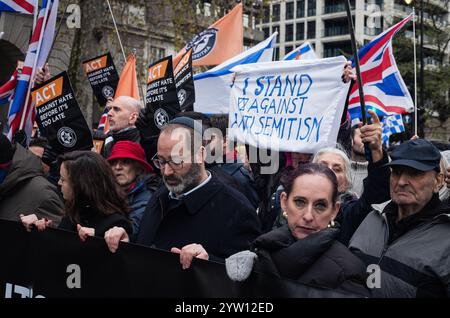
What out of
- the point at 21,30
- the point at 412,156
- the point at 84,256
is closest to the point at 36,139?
the point at 84,256

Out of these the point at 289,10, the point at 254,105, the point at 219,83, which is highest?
the point at 289,10

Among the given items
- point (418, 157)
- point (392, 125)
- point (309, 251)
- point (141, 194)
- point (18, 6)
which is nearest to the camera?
point (309, 251)

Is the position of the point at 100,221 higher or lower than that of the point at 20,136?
lower

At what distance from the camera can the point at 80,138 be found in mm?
5617

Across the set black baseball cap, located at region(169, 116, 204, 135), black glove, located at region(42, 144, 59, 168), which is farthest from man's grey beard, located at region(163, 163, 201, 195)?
black glove, located at region(42, 144, 59, 168)

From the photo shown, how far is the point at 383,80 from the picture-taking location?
7441 millimetres

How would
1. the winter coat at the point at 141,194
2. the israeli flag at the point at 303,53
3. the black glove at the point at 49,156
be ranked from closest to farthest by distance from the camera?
the winter coat at the point at 141,194
the black glove at the point at 49,156
the israeli flag at the point at 303,53

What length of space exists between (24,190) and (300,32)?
70.2 metres

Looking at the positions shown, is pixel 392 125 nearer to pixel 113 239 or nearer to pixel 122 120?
pixel 122 120

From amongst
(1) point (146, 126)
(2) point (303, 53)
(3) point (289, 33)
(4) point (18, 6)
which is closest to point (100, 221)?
(1) point (146, 126)

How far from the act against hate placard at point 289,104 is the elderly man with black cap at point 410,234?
1.72 m

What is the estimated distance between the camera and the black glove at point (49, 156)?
18.9 feet

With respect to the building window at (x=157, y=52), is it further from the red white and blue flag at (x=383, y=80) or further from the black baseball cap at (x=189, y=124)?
the black baseball cap at (x=189, y=124)

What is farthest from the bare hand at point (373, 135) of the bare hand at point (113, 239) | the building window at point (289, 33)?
the building window at point (289, 33)
